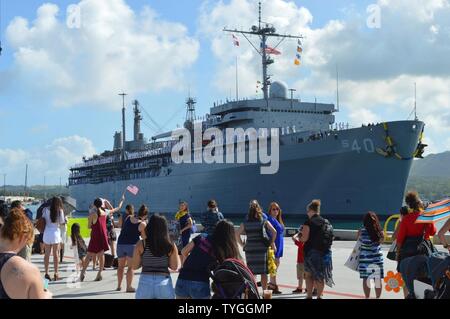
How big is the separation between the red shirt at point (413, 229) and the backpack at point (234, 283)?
3.07 m

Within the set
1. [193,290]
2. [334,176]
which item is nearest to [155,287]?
[193,290]

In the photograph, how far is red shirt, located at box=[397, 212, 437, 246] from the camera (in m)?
6.48

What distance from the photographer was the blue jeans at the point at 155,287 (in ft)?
16.1

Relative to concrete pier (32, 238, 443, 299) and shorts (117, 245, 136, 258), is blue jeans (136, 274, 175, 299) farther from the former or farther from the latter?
A: shorts (117, 245, 136, 258)

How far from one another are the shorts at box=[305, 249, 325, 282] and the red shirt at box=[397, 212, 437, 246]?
3.26ft

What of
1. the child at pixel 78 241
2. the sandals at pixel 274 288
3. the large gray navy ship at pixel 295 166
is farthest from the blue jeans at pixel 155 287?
the large gray navy ship at pixel 295 166

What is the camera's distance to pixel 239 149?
38.7m

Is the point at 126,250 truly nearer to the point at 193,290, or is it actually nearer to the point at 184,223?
the point at 184,223

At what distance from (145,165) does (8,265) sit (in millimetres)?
52003

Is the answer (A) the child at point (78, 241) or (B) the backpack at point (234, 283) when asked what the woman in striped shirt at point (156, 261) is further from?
(A) the child at point (78, 241)

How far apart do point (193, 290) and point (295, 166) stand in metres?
30.0
